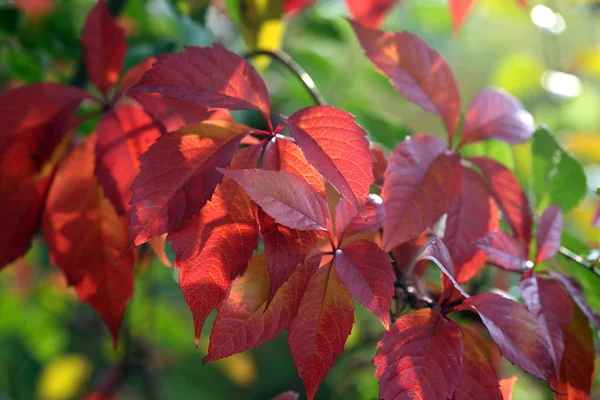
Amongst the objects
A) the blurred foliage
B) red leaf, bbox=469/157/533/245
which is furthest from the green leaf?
red leaf, bbox=469/157/533/245

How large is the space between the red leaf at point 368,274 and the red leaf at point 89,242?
0.71 ft

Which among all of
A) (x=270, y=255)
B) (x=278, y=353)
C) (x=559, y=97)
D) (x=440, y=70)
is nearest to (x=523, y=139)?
(x=440, y=70)

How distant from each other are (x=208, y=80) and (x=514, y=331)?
0.30 m

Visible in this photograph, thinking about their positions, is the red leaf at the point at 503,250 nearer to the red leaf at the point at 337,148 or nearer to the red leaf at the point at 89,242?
the red leaf at the point at 337,148

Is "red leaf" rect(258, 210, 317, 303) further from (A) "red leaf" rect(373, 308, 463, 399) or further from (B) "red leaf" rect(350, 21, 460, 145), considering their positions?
(B) "red leaf" rect(350, 21, 460, 145)

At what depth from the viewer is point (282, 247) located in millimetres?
399

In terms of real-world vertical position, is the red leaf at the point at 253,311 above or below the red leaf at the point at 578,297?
above

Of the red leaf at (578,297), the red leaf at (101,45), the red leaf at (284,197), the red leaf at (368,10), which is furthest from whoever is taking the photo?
the red leaf at (368,10)

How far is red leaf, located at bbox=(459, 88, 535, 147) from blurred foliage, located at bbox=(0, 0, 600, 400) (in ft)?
0.21

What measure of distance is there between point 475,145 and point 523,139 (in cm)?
16

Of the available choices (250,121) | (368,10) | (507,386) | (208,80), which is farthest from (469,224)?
(250,121)

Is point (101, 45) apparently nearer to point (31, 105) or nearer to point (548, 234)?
point (31, 105)

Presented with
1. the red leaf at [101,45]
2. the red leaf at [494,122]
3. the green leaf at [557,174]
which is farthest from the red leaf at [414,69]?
the red leaf at [101,45]

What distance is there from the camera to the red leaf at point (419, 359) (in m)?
0.39
